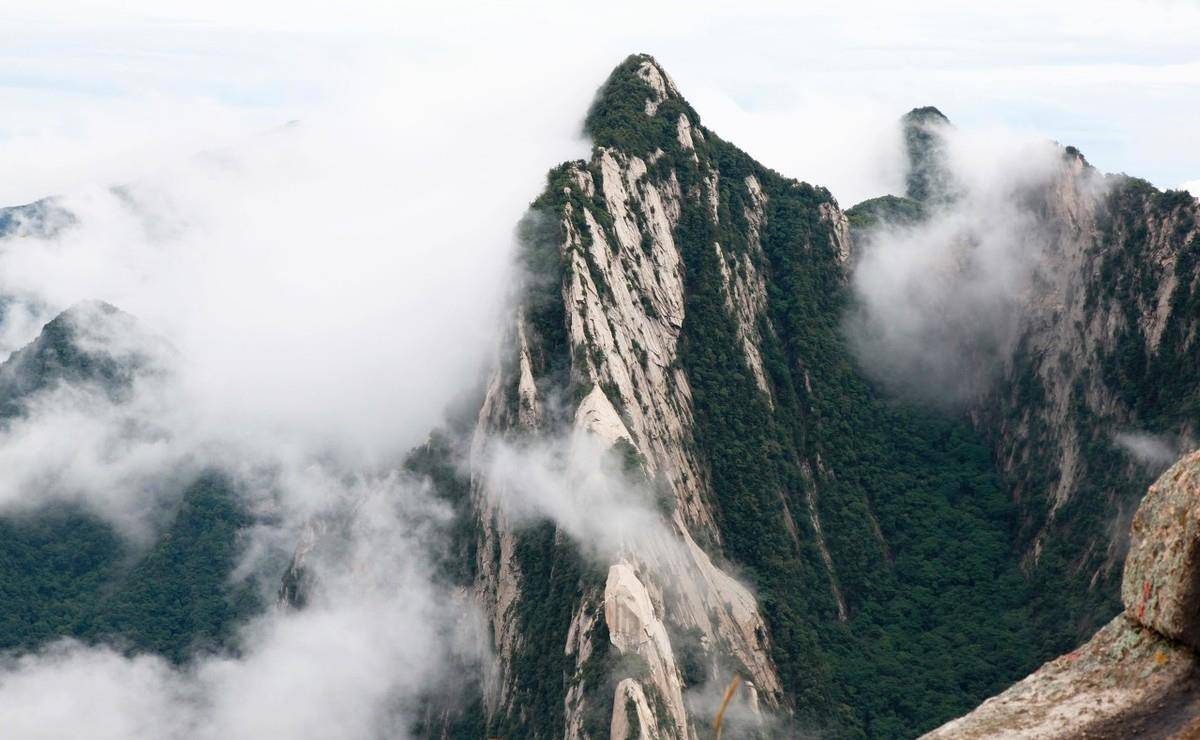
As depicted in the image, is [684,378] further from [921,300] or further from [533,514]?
[921,300]

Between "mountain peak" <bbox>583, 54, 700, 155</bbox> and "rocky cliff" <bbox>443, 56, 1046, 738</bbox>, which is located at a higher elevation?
"mountain peak" <bbox>583, 54, 700, 155</bbox>

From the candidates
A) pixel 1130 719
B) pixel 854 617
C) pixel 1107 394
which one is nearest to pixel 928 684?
pixel 854 617

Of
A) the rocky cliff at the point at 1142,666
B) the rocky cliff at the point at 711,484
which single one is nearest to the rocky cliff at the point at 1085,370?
the rocky cliff at the point at 711,484

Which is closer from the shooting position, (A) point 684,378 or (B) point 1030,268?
(A) point 684,378

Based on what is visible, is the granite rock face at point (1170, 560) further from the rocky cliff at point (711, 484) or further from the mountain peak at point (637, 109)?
the mountain peak at point (637, 109)

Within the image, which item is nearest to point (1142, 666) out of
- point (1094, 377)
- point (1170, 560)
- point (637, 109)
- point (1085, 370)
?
point (1170, 560)

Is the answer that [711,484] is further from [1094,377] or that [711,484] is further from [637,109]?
[637,109]

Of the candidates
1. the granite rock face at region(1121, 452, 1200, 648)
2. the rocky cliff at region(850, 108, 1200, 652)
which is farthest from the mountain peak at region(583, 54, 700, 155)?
the granite rock face at region(1121, 452, 1200, 648)

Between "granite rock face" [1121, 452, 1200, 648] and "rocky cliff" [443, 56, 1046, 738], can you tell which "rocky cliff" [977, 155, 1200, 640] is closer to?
"rocky cliff" [443, 56, 1046, 738]
